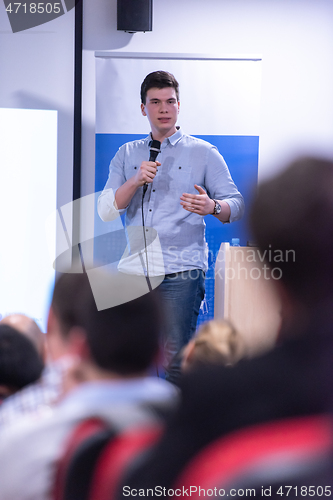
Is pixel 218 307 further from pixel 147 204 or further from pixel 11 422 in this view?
pixel 11 422

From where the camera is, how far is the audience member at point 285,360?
0.51m

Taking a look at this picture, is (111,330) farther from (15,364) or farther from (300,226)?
(300,226)

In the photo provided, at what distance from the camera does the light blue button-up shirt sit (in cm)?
261

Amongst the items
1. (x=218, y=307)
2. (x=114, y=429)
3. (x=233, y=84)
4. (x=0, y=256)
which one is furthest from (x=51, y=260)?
(x=114, y=429)

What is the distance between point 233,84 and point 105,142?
1050mm

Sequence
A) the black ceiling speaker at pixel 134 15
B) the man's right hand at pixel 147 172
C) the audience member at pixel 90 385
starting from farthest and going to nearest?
the black ceiling speaker at pixel 134 15
the man's right hand at pixel 147 172
the audience member at pixel 90 385

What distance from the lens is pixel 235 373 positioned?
0.53m

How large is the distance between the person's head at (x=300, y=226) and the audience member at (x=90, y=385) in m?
0.22

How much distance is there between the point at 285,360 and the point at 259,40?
11.2ft

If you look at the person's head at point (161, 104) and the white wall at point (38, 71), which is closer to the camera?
the person's head at point (161, 104)

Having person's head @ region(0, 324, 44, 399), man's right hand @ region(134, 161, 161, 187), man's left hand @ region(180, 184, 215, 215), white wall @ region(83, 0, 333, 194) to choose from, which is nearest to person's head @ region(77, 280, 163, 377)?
person's head @ region(0, 324, 44, 399)

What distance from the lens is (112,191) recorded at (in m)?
2.65

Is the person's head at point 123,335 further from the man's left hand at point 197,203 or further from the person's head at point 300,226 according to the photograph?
the man's left hand at point 197,203

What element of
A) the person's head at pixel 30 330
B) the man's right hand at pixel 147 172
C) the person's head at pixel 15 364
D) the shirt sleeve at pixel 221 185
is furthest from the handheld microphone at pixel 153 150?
the person's head at pixel 15 364
